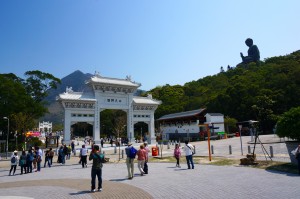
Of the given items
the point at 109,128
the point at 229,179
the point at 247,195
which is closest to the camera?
the point at 247,195

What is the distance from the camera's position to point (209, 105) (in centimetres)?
6588

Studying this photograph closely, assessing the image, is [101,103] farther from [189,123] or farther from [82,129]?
[82,129]

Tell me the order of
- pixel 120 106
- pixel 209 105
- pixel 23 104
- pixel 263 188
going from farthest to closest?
pixel 209 105
pixel 120 106
pixel 23 104
pixel 263 188

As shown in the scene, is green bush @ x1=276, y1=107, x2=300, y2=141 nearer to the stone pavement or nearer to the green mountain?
the stone pavement

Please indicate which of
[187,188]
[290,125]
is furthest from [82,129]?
[187,188]

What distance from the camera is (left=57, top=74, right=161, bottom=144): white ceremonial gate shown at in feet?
132

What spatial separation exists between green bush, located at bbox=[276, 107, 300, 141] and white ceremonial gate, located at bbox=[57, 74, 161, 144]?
31.8 meters

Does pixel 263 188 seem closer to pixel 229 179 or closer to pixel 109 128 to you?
pixel 229 179

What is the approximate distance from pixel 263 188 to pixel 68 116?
35313 mm

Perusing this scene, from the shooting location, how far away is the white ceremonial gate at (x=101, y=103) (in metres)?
40.3

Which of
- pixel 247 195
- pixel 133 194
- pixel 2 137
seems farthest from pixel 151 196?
pixel 2 137

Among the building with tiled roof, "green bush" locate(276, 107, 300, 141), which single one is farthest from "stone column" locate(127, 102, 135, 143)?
"green bush" locate(276, 107, 300, 141)

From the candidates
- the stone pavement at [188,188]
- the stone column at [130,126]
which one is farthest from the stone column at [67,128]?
the stone pavement at [188,188]

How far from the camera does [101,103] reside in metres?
43.7
